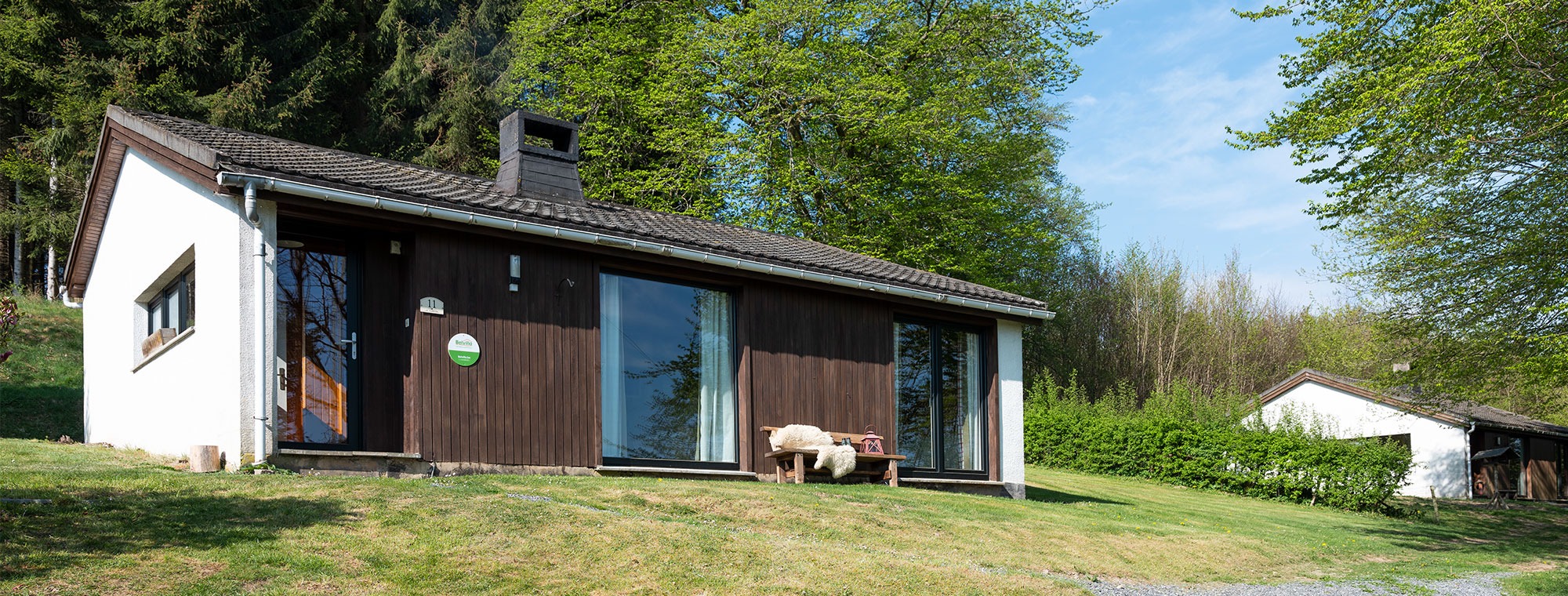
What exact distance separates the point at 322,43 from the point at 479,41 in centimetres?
408

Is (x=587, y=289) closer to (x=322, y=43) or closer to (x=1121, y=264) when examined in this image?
(x=322, y=43)

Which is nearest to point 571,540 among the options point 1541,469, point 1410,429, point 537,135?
point 537,135

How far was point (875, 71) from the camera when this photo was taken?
25.7m

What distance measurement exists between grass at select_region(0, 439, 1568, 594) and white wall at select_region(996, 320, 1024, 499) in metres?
2.39

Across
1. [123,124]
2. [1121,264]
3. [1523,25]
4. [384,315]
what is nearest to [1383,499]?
[1523,25]

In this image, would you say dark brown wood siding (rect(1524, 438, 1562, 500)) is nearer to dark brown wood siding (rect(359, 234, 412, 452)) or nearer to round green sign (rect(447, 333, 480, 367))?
round green sign (rect(447, 333, 480, 367))

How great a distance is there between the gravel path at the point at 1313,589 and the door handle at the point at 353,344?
6.64m

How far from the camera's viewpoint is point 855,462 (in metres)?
12.7

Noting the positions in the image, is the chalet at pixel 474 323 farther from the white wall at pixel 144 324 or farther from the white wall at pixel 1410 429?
the white wall at pixel 1410 429

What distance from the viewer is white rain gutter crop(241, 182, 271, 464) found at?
29.2 ft

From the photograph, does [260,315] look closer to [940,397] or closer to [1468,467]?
[940,397]

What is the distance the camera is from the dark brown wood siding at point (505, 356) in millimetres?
10125

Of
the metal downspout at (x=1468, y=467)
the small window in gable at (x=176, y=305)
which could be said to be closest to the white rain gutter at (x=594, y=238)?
the small window in gable at (x=176, y=305)

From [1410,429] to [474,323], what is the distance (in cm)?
3248
